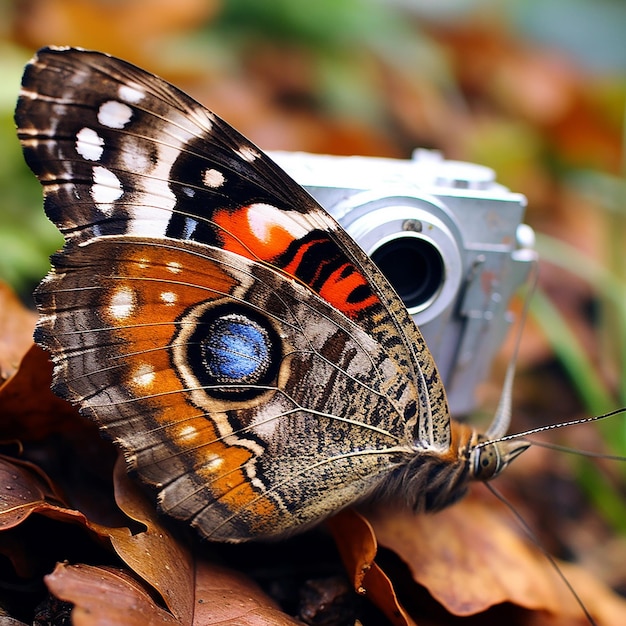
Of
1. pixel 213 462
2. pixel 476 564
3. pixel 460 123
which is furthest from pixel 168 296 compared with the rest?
pixel 460 123

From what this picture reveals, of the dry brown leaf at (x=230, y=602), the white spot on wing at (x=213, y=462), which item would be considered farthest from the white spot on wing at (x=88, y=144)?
the dry brown leaf at (x=230, y=602)

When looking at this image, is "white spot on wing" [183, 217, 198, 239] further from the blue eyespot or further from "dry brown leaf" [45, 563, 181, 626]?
"dry brown leaf" [45, 563, 181, 626]

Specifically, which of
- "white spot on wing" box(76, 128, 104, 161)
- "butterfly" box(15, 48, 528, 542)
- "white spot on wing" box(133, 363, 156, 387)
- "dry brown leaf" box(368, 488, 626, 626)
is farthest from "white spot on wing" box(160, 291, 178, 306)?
"dry brown leaf" box(368, 488, 626, 626)

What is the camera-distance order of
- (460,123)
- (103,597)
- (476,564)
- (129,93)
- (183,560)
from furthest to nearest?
(460,123), (476,564), (183,560), (129,93), (103,597)

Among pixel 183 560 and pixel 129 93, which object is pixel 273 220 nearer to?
pixel 129 93

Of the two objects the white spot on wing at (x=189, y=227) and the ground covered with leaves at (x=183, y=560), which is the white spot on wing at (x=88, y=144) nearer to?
the white spot on wing at (x=189, y=227)

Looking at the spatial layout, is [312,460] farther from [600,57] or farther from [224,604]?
[600,57]
